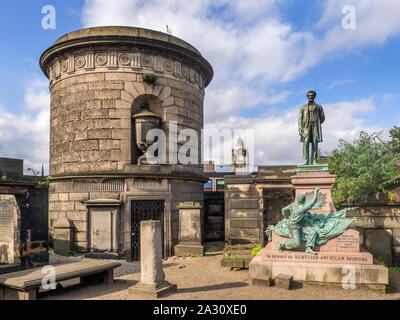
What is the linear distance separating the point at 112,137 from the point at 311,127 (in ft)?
26.0

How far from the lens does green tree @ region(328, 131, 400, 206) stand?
472 inches

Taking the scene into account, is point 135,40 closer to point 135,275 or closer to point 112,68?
point 112,68

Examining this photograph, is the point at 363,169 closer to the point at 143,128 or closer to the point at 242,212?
the point at 242,212

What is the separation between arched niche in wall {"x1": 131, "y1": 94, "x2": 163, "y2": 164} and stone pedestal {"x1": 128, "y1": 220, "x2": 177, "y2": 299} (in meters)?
6.22

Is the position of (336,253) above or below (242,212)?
below

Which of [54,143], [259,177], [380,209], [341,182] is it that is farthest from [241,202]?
[54,143]

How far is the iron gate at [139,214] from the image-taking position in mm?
13180

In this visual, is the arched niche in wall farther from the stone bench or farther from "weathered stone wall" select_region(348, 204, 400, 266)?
"weathered stone wall" select_region(348, 204, 400, 266)

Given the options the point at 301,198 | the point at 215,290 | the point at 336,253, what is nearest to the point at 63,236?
the point at 215,290

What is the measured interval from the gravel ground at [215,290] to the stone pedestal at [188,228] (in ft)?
9.41

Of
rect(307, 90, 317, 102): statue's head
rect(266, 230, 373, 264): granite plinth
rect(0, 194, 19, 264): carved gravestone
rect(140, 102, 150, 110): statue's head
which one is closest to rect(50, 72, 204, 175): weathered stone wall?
rect(140, 102, 150, 110): statue's head

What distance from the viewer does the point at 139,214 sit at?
1332 cm

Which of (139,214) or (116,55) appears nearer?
(139,214)

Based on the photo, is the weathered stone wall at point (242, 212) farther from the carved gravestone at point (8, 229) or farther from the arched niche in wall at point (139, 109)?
the carved gravestone at point (8, 229)
